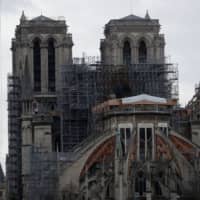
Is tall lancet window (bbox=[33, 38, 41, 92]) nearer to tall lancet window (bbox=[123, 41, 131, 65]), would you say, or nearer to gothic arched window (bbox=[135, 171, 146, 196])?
tall lancet window (bbox=[123, 41, 131, 65])

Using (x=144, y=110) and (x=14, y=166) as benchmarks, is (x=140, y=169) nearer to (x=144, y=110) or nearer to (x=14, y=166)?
(x=144, y=110)

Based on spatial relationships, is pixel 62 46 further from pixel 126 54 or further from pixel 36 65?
pixel 126 54

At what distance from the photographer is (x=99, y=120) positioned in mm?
148375

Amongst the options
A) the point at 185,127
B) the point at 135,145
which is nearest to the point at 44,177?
the point at 135,145

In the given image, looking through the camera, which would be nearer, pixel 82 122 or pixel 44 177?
pixel 44 177

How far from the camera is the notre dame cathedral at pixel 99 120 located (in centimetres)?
13888

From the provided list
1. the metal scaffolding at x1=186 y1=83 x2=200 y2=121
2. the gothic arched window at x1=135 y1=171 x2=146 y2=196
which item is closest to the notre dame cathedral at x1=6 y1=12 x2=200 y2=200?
the gothic arched window at x1=135 y1=171 x2=146 y2=196

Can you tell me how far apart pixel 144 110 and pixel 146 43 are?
1357 cm

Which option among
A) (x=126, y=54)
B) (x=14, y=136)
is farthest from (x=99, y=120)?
(x=14, y=136)

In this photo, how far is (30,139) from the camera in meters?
151

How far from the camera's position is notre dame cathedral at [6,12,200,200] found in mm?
138875

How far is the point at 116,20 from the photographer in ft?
509

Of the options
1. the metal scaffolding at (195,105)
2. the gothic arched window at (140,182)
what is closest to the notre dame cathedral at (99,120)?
the gothic arched window at (140,182)

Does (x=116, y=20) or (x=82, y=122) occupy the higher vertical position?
(x=116, y=20)
